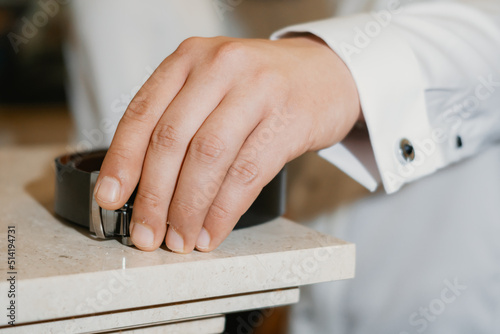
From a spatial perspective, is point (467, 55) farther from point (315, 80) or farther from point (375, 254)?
point (375, 254)

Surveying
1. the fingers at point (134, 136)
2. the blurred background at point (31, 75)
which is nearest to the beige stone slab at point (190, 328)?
the fingers at point (134, 136)

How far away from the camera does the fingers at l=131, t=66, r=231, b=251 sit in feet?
1.30

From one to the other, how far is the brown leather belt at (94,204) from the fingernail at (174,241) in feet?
0.13

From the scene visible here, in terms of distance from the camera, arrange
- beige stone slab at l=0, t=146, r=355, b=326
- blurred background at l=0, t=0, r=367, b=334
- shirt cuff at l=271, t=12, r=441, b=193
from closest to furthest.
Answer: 1. beige stone slab at l=0, t=146, r=355, b=326
2. shirt cuff at l=271, t=12, r=441, b=193
3. blurred background at l=0, t=0, r=367, b=334

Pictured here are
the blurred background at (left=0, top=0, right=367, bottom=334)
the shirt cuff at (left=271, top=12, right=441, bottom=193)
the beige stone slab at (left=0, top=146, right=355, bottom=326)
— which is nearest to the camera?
the beige stone slab at (left=0, top=146, right=355, bottom=326)

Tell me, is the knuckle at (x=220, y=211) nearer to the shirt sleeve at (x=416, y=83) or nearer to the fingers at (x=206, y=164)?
the fingers at (x=206, y=164)

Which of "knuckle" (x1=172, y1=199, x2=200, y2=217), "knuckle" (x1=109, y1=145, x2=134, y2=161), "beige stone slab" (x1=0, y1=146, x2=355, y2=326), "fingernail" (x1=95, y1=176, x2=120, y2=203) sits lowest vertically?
"beige stone slab" (x1=0, y1=146, x2=355, y2=326)

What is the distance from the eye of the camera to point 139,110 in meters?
0.41

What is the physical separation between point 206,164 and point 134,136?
0.21 ft

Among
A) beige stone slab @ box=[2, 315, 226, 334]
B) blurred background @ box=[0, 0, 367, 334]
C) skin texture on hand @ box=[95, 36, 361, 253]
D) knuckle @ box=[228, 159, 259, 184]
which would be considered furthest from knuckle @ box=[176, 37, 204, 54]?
blurred background @ box=[0, 0, 367, 334]

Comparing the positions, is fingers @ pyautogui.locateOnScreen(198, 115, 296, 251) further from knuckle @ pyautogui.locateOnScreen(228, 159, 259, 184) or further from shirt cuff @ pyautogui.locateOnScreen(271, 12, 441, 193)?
shirt cuff @ pyautogui.locateOnScreen(271, 12, 441, 193)

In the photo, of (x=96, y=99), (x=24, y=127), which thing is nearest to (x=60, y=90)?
(x=24, y=127)

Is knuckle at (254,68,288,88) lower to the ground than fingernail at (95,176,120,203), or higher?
higher

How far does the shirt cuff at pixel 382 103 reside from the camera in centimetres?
49
